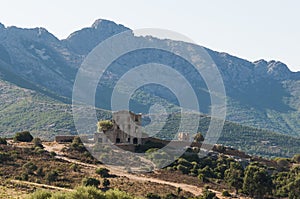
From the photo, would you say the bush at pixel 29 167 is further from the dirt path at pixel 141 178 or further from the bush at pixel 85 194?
the bush at pixel 85 194

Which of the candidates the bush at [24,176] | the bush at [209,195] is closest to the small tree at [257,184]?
the bush at [209,195]

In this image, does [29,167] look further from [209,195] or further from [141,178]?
[209,195]

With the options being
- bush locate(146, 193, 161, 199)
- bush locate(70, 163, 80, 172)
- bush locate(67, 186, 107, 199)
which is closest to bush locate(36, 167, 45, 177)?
bush locate(70, 163, 80, 172)

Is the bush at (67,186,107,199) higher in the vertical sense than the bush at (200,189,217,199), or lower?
Answer: higher

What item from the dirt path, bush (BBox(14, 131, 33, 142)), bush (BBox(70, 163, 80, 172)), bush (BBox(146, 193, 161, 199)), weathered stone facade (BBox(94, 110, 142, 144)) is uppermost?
weathered stone facade (BBox(94, 110, 142, 144))

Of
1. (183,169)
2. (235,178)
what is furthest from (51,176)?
(235,178)

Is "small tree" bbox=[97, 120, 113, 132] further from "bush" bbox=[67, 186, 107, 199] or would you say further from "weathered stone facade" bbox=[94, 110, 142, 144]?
"bush" bbox=[67, 186, 107, 199]

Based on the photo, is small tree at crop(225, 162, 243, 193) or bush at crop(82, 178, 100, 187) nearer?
bush at crop(82, 178, 100, 187)

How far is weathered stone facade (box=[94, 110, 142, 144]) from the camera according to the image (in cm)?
10150

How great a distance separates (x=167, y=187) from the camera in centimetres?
7481

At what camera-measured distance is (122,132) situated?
102 m

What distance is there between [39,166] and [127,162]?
17679 millimetres

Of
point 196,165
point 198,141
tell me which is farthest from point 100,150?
point 198,141

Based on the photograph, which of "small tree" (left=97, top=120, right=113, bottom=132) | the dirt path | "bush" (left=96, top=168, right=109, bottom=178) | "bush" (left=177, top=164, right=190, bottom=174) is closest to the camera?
the dirt path
